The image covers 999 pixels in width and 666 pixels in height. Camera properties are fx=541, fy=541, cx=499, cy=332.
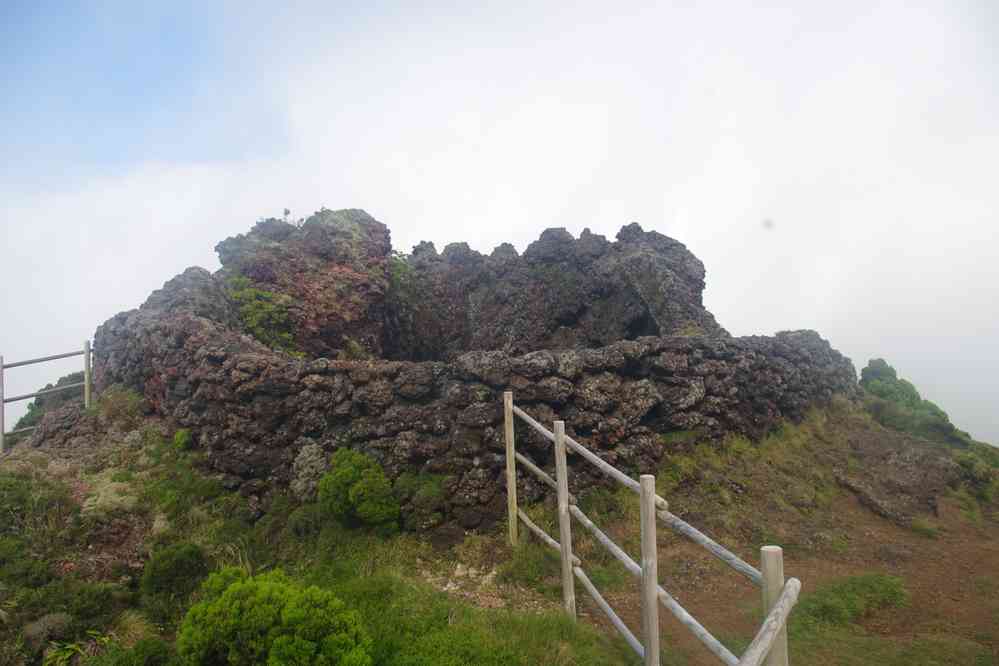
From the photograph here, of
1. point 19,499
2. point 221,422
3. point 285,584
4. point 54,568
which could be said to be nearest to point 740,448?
point 285,584

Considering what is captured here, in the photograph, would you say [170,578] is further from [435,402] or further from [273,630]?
[435,402]

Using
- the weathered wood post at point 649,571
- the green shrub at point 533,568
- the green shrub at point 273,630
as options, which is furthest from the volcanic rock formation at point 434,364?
the weathered wood post at point 649,571

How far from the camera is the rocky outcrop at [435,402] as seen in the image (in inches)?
331

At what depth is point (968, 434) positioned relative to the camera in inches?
459

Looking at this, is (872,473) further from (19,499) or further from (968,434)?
(19,499)

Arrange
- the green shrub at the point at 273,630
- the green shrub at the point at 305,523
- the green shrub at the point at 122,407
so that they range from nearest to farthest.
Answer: the green shrub at the point at 273,630, the green shrub at the point at 305,523, the green shrub at the point at 122,407

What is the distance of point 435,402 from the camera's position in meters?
8.90

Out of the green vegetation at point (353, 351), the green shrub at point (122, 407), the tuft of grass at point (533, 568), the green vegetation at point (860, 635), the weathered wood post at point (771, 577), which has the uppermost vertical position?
the green vegetation at point (353, 351)

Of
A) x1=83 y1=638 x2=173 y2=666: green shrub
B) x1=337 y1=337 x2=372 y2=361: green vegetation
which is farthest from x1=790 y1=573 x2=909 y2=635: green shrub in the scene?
x1=337 y1=337 x2=372 y2=361: green vegetation

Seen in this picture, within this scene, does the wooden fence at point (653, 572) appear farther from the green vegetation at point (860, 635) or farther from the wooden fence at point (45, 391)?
the wooden fence at point (45, 391)

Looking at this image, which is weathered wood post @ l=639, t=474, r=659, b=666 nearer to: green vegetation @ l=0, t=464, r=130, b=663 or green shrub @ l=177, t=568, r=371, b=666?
green shrub @ l=177, t=568, r=371, b=666

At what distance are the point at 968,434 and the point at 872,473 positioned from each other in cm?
352

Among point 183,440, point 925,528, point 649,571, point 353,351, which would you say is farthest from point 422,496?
point 925,528

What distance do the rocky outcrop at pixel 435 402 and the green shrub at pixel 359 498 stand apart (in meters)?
0.46
